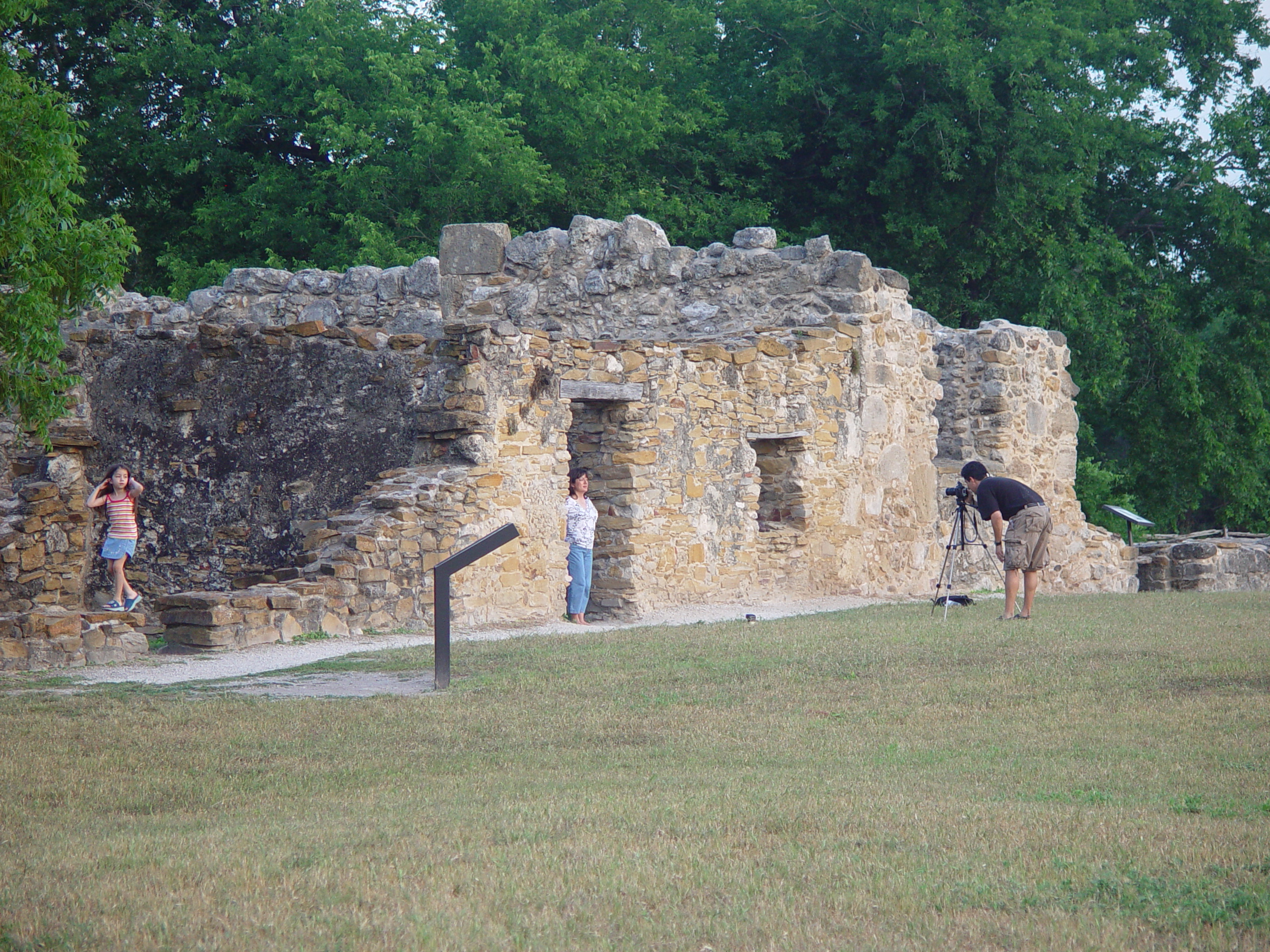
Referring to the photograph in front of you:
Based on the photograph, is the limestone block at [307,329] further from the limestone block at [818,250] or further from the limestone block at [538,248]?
the limestone block at [818,250]

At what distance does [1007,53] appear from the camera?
22.5m

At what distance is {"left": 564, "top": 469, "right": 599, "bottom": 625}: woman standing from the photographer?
12.1 metres

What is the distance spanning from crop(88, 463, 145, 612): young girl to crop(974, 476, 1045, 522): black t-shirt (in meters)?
7.20

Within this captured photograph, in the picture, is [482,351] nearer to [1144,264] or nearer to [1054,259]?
[1054,259]

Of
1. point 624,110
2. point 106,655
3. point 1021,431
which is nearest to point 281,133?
point 624,110

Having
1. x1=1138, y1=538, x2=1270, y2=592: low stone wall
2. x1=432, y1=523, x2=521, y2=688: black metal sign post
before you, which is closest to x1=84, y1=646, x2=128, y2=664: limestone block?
x1=432, y1=523, x2=521, y2=688: black metal sign post

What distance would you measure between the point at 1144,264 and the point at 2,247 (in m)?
21.5

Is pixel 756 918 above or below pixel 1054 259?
below

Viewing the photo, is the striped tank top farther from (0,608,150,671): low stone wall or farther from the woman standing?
the woman standing

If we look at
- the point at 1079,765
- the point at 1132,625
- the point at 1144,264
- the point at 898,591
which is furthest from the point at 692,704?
the point at 1144,264

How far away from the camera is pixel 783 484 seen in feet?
47.9

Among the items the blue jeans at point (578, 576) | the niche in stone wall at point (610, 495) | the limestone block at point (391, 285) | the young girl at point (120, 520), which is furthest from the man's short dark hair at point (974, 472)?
the limestone block at point (391, 285)

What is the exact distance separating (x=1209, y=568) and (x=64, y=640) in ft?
51.9

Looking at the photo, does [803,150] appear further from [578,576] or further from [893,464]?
[578,576]
